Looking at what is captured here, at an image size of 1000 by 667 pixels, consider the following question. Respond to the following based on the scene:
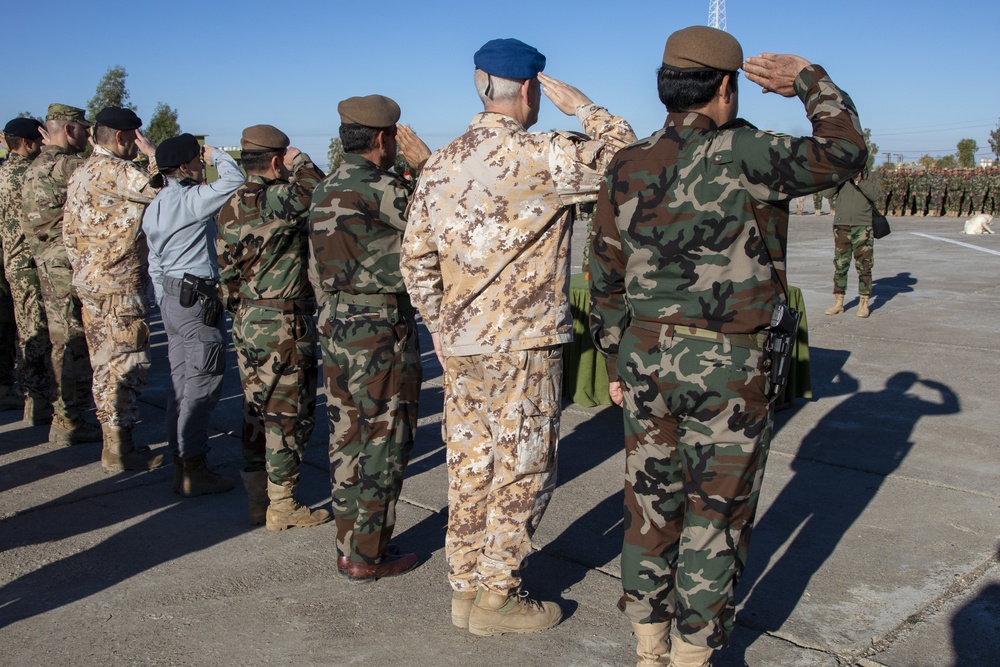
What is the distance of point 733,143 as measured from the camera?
2631 mm

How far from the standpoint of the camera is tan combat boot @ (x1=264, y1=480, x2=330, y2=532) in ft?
14.5

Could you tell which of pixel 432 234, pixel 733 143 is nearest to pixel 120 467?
pixel 432 234

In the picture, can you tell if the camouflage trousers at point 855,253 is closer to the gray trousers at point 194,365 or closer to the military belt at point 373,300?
the gray trousers at point 194,365

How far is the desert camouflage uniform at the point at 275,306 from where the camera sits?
4176mm

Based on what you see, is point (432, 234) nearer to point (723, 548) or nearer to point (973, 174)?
point (723, 548)

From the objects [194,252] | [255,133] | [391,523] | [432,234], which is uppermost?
[255,133]

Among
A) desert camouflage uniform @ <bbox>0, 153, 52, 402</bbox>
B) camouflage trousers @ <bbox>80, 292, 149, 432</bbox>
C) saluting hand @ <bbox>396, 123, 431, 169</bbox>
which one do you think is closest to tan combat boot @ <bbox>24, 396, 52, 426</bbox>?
desert camouflage uniform @ <bbox>0, 153, 52, 402</bbox>

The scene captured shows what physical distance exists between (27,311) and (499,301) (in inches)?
190

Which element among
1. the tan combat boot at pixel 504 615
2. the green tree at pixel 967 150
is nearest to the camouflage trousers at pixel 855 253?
the tan combat boot at pixel 504 615

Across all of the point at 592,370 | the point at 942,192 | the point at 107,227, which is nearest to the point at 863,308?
the point at 592,370

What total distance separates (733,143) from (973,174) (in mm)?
31261

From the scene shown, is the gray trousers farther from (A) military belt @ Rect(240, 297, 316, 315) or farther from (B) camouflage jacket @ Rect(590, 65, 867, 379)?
(B) camouflage jacket @ Rect(590, 65, 867, 379)

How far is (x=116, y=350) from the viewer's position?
5359 millimetres

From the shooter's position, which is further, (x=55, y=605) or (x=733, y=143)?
(x=55, y=605)
